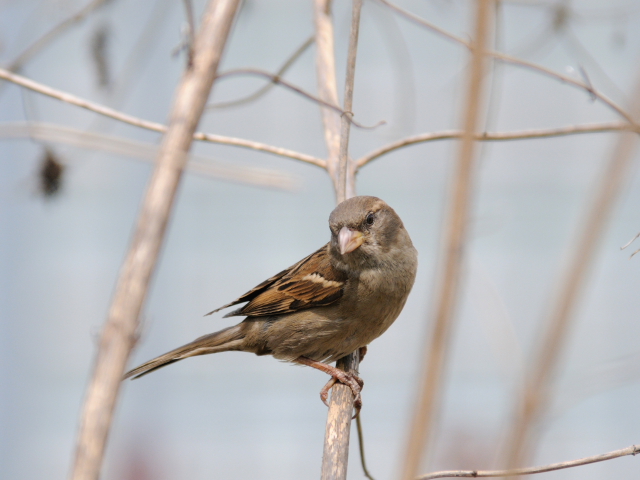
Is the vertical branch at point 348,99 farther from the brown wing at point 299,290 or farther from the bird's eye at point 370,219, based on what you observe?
the brown wing at point 299,290

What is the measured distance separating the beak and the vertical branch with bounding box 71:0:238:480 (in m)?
1.77

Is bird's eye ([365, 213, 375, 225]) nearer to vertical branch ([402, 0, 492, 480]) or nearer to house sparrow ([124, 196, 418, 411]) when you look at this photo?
house sparrow ([124, 196, 418, 411])

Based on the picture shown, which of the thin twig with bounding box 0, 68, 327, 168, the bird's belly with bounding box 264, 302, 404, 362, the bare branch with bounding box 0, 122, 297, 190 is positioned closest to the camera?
the bare branch with bounding box 0, 122, 297, 190

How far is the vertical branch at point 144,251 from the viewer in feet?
2.69

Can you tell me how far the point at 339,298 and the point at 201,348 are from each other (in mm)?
827

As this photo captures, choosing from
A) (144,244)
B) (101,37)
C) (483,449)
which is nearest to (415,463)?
(144,244)

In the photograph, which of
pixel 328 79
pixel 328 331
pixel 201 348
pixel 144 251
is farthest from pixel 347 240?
pixel 144 251

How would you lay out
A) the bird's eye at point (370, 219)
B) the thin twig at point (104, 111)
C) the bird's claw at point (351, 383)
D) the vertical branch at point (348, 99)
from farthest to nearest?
the bird's eye at point (370, 219) < the bird's claw at point (351, 383) < the thin twig at point (104, 111) < the vertical branch at point (348, 99)

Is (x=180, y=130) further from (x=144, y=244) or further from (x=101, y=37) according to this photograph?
(x=101, y=37)

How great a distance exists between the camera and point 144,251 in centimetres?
91

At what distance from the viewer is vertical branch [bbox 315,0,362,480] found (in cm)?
201

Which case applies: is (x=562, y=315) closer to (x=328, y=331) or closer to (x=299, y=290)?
(x=328, y=331)

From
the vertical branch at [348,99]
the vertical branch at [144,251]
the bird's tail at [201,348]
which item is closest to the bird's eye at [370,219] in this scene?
the vertical branch at [348,99]

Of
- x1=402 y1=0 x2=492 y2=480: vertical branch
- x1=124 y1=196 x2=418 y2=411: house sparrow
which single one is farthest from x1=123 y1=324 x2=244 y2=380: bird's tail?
x1=402 y1=0 x2=492 y2=480: vertical branch
